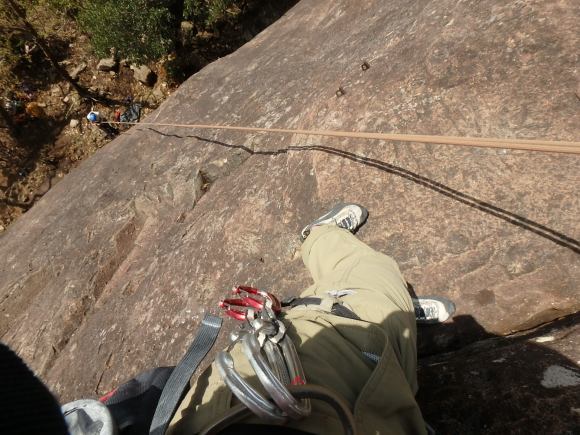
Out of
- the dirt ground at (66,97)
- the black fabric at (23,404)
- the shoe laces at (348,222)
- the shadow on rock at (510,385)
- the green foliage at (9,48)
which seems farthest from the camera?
the dirt ground at (66,97)

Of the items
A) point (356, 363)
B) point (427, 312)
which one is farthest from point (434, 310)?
point (356, 363)

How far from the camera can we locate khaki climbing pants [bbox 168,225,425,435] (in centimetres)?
117

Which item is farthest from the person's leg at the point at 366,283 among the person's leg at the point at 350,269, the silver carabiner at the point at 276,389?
the silver carabiner at the point at 276,389

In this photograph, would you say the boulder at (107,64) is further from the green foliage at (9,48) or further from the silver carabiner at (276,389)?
the silver carabiner at (276,389)

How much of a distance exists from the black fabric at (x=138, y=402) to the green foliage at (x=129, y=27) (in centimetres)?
928

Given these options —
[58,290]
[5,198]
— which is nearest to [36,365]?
[58,290]

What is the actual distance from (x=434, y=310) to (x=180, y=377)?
1.66 meters

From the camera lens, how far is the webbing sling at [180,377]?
44.6 inches

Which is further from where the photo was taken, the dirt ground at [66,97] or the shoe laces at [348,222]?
the dirt ground at [66,97]

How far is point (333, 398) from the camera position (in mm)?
1053

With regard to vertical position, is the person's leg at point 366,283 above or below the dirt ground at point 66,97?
below

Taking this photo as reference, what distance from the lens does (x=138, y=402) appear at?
1266mm

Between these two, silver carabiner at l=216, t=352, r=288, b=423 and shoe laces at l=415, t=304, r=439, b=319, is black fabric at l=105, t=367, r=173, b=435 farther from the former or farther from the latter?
shoe laces at l=415, t=304, r=439, b=319

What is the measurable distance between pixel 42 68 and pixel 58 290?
10.5 meters
